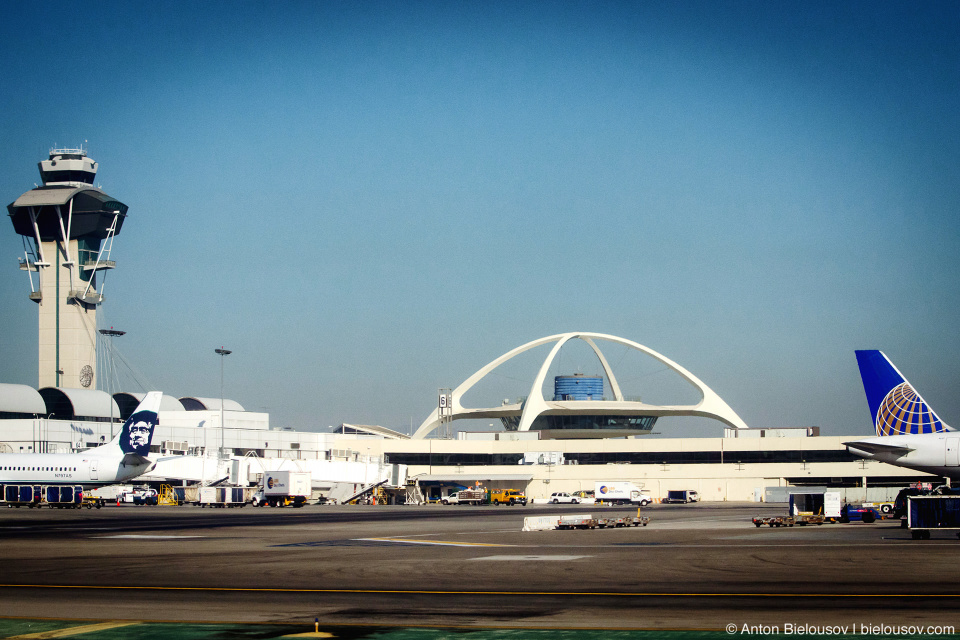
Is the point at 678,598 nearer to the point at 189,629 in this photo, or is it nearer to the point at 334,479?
the point at 189,629

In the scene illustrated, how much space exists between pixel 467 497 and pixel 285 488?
2374cm

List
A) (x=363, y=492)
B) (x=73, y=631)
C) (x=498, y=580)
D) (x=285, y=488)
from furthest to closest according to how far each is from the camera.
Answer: (x=363, y=492), (x=285, y=488), (x=498, y=580), (x=73, y=631)

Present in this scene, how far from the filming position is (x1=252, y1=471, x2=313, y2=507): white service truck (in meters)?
94.1

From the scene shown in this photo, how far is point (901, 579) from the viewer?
2178 cm

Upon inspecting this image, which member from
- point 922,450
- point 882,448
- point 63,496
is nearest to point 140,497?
point 63,496

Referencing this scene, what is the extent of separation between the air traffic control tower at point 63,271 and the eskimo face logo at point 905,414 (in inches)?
5563

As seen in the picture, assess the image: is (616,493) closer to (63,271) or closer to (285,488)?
(285,488)

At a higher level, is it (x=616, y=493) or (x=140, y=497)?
(x=140, y=497)

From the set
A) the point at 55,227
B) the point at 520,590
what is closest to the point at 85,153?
the point at 55,227

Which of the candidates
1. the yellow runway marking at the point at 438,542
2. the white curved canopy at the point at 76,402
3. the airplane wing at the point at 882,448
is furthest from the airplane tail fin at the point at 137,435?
the airplane wing at the point at 882,448

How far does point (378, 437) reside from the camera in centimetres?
15738

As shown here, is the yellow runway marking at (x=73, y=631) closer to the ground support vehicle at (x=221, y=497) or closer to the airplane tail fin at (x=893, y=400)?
the airplane tail fin at (x=893, y=400)

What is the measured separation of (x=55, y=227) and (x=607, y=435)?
103023 millimetres

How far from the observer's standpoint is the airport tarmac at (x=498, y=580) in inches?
671
